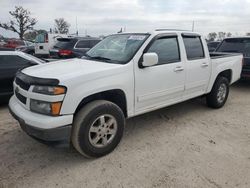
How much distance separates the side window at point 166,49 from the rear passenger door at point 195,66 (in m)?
0.29

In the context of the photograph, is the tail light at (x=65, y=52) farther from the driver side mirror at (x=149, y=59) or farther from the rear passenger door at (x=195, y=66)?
the driver side mirror at (x=149, y=59)

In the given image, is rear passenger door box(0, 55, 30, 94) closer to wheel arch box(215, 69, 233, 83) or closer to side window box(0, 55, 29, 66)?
side window box(0, 55, 29, 66)

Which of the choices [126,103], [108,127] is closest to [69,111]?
[108,127]

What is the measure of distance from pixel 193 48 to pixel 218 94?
1.42 meters

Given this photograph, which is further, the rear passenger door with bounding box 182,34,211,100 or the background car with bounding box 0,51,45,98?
the background car with bounding box 0,51,45,98

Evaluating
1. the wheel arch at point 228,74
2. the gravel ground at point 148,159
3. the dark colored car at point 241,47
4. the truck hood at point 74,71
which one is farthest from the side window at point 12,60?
the dark colored car at point 241,47

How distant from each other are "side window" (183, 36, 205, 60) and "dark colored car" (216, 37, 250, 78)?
3124mm

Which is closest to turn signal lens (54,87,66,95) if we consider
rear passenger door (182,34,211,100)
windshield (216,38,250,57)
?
rear passenger door (182,34,211,100)

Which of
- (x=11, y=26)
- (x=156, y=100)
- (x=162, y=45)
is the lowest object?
(x=156, y=100)

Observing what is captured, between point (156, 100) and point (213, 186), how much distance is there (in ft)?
5.28

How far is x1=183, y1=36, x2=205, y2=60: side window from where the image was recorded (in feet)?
14.4

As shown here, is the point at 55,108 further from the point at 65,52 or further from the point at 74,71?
the point at 65,52

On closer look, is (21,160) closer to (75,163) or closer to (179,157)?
(75,163)

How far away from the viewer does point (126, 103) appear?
11.4ft
